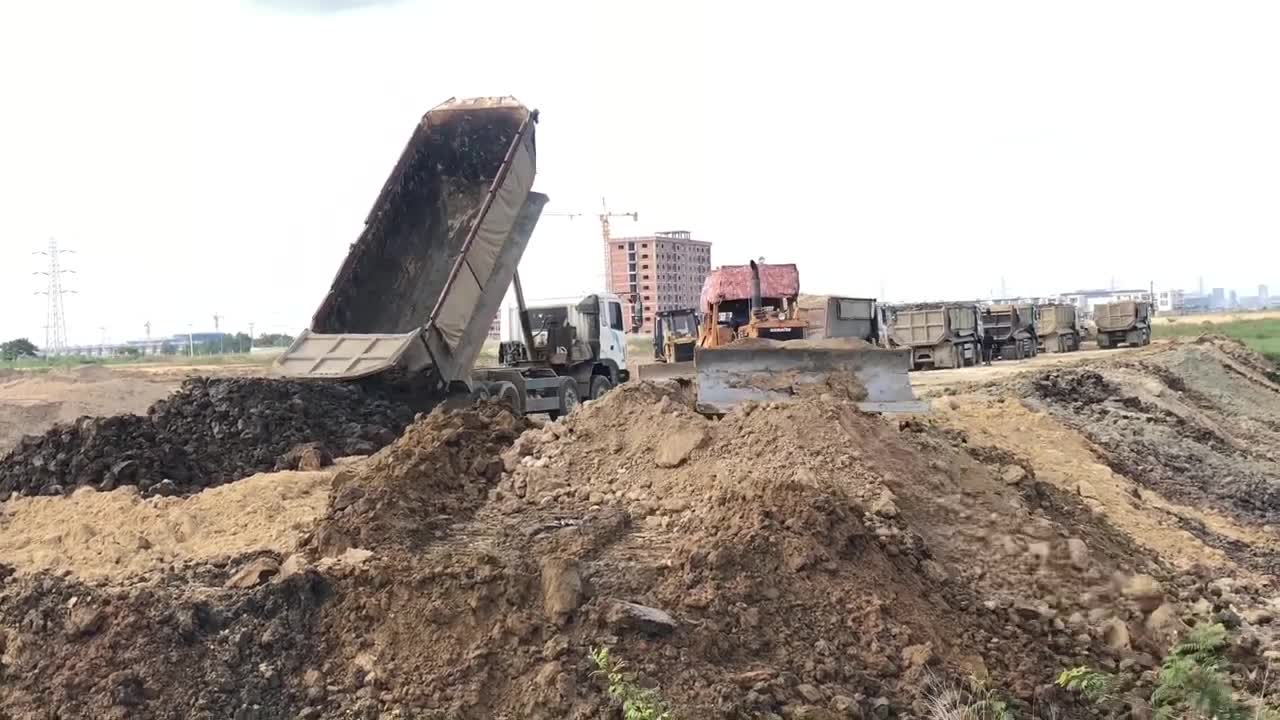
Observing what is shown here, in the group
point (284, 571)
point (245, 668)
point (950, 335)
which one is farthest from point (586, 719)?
point (950, 335)

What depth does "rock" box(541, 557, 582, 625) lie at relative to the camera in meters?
5.40

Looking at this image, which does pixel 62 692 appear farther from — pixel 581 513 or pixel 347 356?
pixel 347 356

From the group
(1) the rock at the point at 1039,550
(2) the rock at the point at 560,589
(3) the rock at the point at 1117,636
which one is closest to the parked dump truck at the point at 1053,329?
(1) the rock at the point at 1039,550

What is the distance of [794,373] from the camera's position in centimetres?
1048

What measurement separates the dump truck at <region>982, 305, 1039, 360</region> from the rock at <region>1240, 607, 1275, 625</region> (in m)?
28.9

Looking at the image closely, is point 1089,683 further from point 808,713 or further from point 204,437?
point 204,437

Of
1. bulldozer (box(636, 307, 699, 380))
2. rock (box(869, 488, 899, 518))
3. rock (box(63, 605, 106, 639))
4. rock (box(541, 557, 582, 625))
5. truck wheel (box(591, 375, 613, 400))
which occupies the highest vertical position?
bulldozer (box(636, 307, 699, 380))

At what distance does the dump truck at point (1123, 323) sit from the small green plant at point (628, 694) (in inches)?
1559

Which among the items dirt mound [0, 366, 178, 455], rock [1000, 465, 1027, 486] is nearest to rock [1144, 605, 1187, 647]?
rock [1000, 465, 1027, 486]

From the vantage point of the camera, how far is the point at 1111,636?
594 cm

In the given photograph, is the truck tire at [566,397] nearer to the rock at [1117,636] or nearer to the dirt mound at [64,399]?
the dirt mound at [64,399]

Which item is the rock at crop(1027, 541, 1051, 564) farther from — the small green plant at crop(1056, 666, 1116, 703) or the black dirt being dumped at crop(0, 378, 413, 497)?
the black dirt being dumped at crop(0, 378, 413, 497)

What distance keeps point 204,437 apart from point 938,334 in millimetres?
24665

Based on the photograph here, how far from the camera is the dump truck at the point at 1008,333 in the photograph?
117ft
